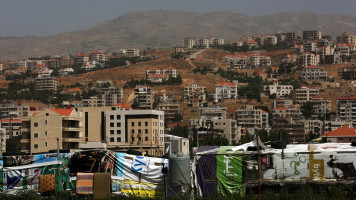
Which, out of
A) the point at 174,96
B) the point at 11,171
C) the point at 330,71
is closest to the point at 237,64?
the point at 330,71

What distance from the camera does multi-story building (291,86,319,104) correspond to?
150375mm

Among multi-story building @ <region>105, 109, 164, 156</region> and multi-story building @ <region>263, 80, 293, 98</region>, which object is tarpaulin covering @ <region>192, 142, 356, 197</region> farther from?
multi-story building @ <region>263, 80, 293, 98</region>

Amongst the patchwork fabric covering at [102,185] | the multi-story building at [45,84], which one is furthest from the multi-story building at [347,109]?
the patchwork fabric covering at [102,185]

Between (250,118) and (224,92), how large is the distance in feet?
83.5

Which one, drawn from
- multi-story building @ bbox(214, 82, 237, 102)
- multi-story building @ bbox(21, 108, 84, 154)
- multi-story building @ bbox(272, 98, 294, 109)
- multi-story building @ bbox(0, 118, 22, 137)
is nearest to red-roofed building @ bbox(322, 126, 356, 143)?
multi-story building @ bbox(21, 108, 84, 154)

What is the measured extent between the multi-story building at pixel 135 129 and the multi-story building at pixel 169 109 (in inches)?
2122

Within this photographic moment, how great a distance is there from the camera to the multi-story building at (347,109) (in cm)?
13300

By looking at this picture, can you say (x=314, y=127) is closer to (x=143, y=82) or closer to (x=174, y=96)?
(x=174, y=96)

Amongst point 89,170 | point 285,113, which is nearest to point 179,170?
point 89,170

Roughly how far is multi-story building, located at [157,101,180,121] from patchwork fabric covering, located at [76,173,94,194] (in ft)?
357

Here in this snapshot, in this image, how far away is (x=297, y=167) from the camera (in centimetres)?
2152

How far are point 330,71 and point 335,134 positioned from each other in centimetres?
9838

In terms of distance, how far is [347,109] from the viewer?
13300 cm

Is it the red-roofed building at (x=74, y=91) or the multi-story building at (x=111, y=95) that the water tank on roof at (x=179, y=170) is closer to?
the multi-story building at (x=111, y=95)
